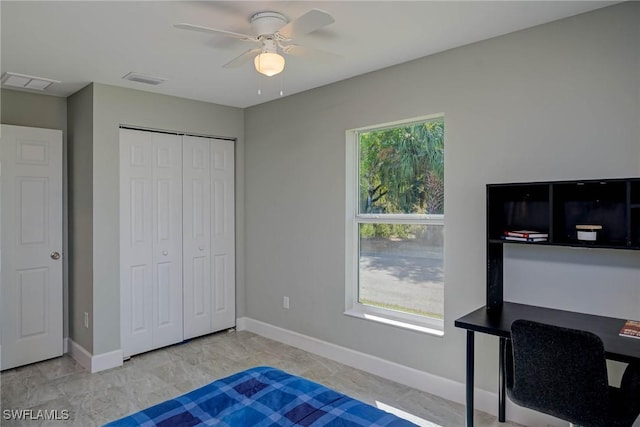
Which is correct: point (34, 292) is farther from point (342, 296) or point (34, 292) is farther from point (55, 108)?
point (342, 296)

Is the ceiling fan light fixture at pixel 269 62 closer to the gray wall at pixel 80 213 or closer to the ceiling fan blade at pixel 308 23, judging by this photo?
the ceiling fan blade at pixel 308 23

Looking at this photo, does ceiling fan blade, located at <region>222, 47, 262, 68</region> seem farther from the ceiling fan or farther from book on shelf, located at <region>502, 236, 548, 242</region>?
book on shelf, located at <region>502, 236, 548, 242</region>

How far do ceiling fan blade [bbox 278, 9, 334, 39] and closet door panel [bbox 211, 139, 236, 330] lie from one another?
2.49 metres

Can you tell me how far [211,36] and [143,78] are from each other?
44.1 inches

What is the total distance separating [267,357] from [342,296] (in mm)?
910

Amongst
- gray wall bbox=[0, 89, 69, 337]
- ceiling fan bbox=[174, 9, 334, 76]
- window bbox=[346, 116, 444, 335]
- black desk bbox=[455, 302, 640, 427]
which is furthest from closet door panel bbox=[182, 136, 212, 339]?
black desk bbox=[455, 302, 640, 427]

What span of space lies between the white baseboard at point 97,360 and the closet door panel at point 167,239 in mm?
394

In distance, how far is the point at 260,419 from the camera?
5.07ft

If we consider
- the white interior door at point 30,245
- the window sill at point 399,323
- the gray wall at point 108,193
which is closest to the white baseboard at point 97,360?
the gray wall at point 108,193

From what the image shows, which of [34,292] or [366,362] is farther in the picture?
[34,292]

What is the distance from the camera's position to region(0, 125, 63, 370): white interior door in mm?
3508

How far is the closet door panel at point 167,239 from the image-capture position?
3.93 metres

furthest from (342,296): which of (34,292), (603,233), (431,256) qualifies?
(34,292)

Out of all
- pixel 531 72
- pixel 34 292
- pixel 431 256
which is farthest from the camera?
pixel 34 292
